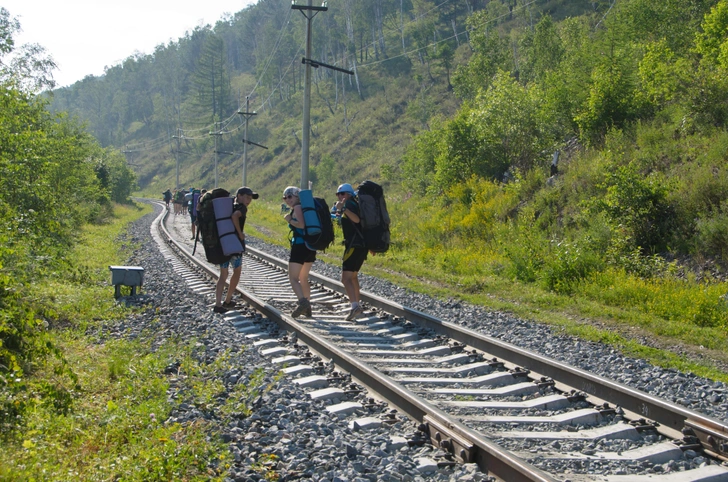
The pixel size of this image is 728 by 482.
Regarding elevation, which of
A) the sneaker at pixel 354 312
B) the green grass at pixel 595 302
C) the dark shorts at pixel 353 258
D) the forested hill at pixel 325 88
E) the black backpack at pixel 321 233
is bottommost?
the green grass at pixel 595 302

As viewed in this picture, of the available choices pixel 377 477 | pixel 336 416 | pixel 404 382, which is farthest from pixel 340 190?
pixel 377 477

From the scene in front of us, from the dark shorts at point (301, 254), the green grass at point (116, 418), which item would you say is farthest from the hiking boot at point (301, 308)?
the green grass at point (116, 418)

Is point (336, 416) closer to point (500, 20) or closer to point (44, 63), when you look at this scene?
point (44, 63)

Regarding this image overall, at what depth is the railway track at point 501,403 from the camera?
4234mm

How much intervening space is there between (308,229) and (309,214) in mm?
211

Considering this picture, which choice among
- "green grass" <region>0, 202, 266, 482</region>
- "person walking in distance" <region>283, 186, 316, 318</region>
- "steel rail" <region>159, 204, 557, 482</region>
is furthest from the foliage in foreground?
"person walking in distance" <region>283, 186, 316, 318</region>

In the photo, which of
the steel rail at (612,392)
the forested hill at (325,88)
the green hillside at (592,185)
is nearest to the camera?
the steel rail at (612,392)

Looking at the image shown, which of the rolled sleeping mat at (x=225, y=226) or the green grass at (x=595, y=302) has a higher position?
the rolled sleeping mat at (x=225, y=226)

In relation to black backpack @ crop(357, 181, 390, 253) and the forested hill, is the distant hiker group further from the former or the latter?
the forested hill

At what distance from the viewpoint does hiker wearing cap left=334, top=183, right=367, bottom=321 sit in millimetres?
9000

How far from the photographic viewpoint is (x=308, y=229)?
355 inches

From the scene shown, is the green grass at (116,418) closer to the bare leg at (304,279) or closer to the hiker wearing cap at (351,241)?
the bare leg at (304,279)

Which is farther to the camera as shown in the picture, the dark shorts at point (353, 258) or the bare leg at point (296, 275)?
the bare leg at point (296, 275)

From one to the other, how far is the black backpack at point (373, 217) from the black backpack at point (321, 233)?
0.52 metres
